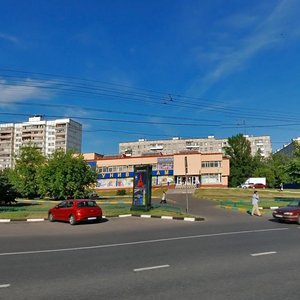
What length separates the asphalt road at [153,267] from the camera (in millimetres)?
6707

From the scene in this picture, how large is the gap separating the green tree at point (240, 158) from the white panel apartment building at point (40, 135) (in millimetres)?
64304

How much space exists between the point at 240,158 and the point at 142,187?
7003 centimetres

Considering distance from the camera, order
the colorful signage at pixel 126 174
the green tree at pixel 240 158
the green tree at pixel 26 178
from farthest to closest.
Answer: the green tree at pixel 240 158 < the colorful signage at pixel 126 174 < the green tree at pixel 26 178

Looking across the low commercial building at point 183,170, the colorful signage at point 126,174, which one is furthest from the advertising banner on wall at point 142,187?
the colorful signage at point 126,174

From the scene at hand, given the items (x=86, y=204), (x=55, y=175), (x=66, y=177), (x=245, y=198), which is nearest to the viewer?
(x=86, y=204)

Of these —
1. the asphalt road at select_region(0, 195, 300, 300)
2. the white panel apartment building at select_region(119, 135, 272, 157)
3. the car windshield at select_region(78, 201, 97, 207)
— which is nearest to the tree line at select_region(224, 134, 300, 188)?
the white panel apartment building at select_region(119, 135, 272, 157)

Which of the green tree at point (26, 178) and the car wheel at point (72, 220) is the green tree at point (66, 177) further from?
the car wheel at point (72, 220)

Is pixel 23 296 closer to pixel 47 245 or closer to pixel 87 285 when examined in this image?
pixel 87 285

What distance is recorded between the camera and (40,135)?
468ft

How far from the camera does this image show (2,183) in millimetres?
37844

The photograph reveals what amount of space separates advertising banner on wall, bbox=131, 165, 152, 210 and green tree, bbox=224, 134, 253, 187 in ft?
222

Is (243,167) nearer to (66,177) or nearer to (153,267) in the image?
(66,177)

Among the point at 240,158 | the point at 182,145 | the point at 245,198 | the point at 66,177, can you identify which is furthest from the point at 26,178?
the point at 182,145

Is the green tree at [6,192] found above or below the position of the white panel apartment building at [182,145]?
below
